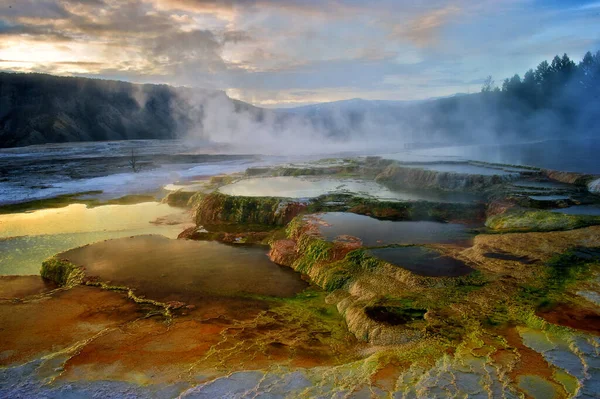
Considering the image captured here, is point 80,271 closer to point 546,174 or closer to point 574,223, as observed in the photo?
point 574,223

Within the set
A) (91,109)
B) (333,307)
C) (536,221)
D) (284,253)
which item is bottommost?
(333,307)

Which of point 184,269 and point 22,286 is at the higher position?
point 184,269

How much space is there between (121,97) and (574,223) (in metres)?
80.4

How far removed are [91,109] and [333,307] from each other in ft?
242

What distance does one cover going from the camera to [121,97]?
249ft

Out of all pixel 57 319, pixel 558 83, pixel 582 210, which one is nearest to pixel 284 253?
pixel 57 319

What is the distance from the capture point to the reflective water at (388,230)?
8.55m

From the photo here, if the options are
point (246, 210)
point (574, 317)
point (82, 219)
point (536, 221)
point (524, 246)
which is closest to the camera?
point (574, 317)

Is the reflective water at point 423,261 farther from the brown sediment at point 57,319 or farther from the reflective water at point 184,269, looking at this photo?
the brown sediment at point 57,319

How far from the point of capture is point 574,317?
5.23 metres

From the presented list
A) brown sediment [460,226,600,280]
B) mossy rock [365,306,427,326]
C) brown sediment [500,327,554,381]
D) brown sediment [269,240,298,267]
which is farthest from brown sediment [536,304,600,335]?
brown sediment [269,240,298,267]

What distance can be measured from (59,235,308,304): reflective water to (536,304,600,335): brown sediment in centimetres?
405

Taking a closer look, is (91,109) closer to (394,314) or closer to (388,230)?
(388,230)

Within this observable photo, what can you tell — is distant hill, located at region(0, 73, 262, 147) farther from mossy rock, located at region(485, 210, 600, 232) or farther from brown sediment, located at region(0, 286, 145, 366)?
mossy rock, located at region(485, 210, 600, 232)
